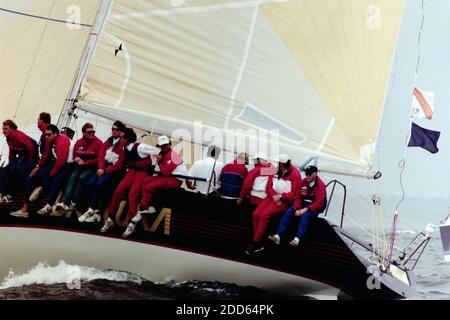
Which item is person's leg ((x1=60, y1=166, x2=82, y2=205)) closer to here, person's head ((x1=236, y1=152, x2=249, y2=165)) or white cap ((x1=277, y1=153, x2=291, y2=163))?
person's head ((x1=236, y1=152, x2=249, y2=165))

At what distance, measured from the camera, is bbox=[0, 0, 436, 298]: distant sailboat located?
8406 mm

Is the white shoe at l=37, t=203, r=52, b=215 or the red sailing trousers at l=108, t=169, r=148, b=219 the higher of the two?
the red sailing trousers at l=108, t=169, r=148, b=219

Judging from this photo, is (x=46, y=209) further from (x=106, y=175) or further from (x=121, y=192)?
(x=121, y=192)

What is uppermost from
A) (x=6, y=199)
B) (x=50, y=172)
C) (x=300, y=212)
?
(x=300, y=212)

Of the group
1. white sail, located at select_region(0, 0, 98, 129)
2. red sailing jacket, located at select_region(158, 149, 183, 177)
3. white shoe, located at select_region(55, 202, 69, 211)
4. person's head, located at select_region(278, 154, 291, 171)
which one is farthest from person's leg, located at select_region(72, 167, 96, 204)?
person's head, located at select_region(278, 154, 291, 171)

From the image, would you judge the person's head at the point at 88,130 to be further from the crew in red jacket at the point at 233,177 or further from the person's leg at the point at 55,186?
the crew in red jacket at the point at 233,177

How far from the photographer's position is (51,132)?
861 cm

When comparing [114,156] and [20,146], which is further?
[20,146]

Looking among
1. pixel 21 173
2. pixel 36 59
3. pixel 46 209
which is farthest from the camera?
pixel 36 59

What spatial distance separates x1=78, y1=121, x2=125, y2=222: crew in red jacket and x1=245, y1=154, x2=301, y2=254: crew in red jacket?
1654 mm

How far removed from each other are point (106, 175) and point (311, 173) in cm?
232

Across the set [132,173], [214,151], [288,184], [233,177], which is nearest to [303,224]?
[288,184]

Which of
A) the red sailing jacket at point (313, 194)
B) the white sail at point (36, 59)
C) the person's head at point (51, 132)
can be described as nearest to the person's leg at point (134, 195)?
the person's head at point (51, 132)
